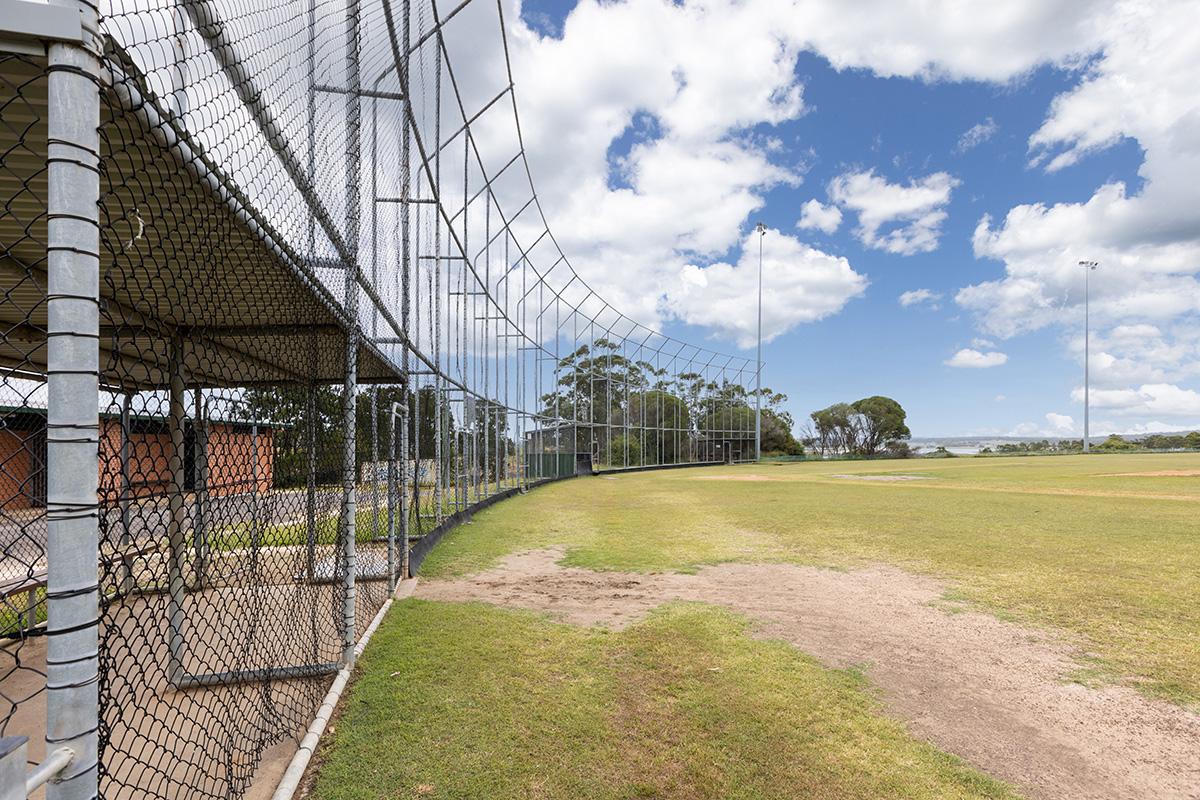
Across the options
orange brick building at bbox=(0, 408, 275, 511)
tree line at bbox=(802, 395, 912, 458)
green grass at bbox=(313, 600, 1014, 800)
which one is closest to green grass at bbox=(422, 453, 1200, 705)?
green grass at bbox=(313, 600, 1014, 800)

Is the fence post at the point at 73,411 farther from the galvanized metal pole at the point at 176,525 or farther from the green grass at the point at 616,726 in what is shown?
the galvanized metal pole at the point at 176,525

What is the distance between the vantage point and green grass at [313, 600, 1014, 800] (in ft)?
8.41

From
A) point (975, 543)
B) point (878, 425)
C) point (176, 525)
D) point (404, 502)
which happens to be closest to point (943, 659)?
point (404, 502)

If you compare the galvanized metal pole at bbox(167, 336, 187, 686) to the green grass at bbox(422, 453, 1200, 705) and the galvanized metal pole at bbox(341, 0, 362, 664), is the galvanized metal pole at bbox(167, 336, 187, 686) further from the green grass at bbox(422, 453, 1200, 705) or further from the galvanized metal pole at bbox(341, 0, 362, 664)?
the green grass at bbox(422, 453, 1200, 705)

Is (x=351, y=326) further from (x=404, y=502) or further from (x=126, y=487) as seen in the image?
(x=404, y=502)

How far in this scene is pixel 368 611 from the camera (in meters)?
5.07

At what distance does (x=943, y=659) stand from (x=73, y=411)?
15.3 ft

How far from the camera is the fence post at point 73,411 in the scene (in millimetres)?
1044

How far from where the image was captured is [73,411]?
105 cm

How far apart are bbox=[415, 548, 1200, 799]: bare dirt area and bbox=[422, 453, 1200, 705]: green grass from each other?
0.39m

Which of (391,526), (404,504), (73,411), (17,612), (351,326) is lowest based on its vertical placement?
(17,612)

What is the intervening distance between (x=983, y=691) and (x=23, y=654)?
19.6 feet

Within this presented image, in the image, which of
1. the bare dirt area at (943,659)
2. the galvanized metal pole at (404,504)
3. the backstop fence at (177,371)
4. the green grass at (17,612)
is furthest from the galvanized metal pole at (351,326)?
the green grass at (17,612)

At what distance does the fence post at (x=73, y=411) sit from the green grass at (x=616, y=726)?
1.75m
